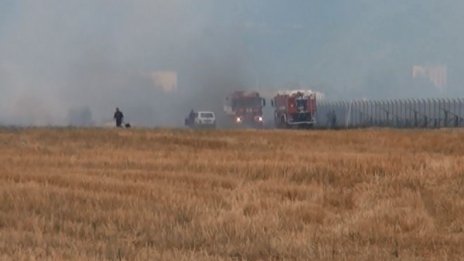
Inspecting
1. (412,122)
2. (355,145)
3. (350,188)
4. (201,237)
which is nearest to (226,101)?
(412,122)

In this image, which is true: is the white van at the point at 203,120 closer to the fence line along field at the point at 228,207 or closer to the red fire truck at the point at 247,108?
the red fire truck at the point at 247,108

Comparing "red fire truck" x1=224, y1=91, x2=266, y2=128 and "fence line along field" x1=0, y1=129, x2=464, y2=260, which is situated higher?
"red fire truck" x1=224, y1=91, x2=266, y2=128

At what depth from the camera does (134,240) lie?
13.4 metres

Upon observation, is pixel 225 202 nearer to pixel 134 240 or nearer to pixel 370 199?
pixel 370 199

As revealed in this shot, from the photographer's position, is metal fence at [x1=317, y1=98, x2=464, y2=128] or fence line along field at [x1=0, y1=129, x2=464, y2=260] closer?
fence line along field at [x1=0, y1=129, x2=464, y2=260]

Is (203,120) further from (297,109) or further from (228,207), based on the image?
(228,207)

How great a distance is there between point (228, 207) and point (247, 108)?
206 ft

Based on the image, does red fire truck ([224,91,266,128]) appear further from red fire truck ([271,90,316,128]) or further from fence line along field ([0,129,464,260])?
fence line along field ([0,129,464,260])

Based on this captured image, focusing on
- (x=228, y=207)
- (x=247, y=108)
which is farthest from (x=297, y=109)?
(x=228, y=207)

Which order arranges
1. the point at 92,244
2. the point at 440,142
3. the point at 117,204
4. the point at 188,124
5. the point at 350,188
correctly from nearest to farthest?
the point at 92,244 → the point at 117,204 → the point at 350,188 → the point at 440,142 → the point at 188,124

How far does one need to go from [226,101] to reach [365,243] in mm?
72980

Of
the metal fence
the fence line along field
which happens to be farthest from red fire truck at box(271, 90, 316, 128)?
the fence line along field

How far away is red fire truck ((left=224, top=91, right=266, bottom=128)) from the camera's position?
260 ft

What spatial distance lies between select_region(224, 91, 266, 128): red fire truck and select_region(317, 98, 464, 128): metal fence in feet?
17.0
